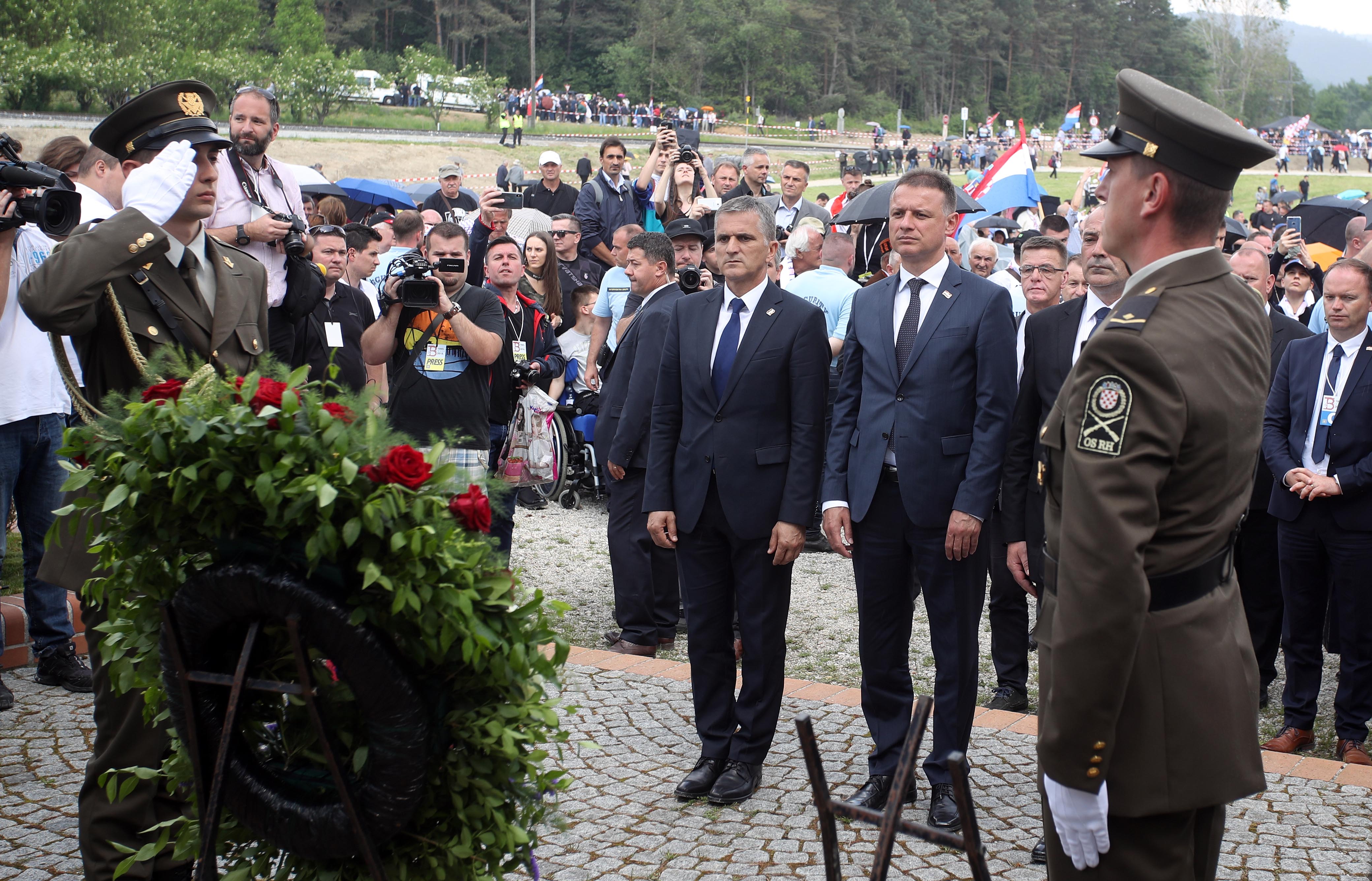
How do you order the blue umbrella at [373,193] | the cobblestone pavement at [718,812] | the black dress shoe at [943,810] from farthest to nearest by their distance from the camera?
the blue umbrella at [373,193] → the black dress shoe at [943,810] → the cobblestone pavement at [718,812]

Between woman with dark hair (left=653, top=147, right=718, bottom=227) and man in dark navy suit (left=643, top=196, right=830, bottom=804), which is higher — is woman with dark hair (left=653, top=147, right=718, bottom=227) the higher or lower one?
the higher one

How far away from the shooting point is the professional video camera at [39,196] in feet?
12.8

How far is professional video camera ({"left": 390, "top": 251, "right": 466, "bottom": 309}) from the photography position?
228 inches

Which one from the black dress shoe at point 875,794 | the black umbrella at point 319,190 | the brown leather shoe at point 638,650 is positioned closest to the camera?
the black dress shoe at point 875,794

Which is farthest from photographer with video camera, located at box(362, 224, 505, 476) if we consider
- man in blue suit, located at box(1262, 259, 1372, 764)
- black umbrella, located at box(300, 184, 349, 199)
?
black umbrella, located at box(300, 184, 349, 199)

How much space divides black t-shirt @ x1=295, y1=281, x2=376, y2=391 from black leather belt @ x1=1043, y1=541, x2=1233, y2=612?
4820 mm

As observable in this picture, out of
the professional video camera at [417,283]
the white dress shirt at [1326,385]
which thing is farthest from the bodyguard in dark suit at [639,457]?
the white dress shirt at [1326,385]

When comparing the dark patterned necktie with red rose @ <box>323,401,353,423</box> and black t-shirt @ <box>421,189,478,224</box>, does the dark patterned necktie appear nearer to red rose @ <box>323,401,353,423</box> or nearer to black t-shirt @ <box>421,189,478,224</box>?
red rose @ <box>323,401,353,423</box>

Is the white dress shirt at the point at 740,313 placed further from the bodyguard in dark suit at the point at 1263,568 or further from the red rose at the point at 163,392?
the bodyguard in dark suit at the point at 1263,568

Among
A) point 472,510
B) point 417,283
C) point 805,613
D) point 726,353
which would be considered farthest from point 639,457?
point 472,510

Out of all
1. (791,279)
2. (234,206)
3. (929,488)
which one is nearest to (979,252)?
(791,279)

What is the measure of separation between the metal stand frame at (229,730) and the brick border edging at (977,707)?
103 inches

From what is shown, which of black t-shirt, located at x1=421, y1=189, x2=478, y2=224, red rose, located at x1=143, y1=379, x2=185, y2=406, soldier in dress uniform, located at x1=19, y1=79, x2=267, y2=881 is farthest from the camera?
black t-shirt, located at x1=421, y1=189, x2=478, y2=224

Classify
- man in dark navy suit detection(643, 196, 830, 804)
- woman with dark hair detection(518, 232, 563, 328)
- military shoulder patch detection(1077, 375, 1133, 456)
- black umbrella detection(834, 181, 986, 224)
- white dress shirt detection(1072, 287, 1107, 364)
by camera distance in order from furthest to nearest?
black umbrella detection(834, 181, 986, 224) < woman with dark hair detection(518, 232, 563, 328) < white dress shirt detection(1072, 287, 1107, 364) < man in dark navy suit detection(643, 196, 830, 804) < military shoulder patch detection(1077, 375, 1133, 456)
